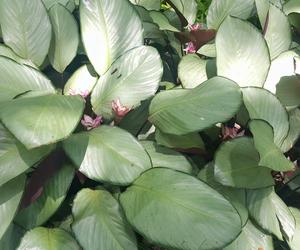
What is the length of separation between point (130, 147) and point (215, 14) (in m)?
0.66

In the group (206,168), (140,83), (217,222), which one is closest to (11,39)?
(140,83)

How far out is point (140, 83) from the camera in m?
1.22

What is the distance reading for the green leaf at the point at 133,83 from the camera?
4.00 ft

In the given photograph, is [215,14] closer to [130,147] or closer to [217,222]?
[130,147]

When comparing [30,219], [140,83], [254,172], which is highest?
[140,83]

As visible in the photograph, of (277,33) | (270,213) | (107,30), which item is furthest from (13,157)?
(277,33)

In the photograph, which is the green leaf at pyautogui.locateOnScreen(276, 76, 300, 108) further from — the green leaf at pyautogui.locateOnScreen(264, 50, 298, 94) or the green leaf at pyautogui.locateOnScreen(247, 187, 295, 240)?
the green leaf at pyautogui.locateOnScreen(247, 187, 295, 240)

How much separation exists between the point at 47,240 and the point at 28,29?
1.84 feet

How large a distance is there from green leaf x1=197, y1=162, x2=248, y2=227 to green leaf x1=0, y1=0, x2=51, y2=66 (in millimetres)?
514

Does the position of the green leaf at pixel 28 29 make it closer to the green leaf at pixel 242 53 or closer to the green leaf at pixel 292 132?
the green leaf at pixel 242 53

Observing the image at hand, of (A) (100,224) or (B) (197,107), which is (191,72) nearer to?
(B) (197,107)

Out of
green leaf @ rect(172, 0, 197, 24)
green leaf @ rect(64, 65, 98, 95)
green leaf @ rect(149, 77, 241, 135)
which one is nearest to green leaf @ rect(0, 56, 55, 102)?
green leaf @ rect(64, 65, 98, 95)

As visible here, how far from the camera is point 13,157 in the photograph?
3.45 ft

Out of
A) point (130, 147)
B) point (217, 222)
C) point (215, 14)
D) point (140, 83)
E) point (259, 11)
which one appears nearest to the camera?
point (217, 222)
